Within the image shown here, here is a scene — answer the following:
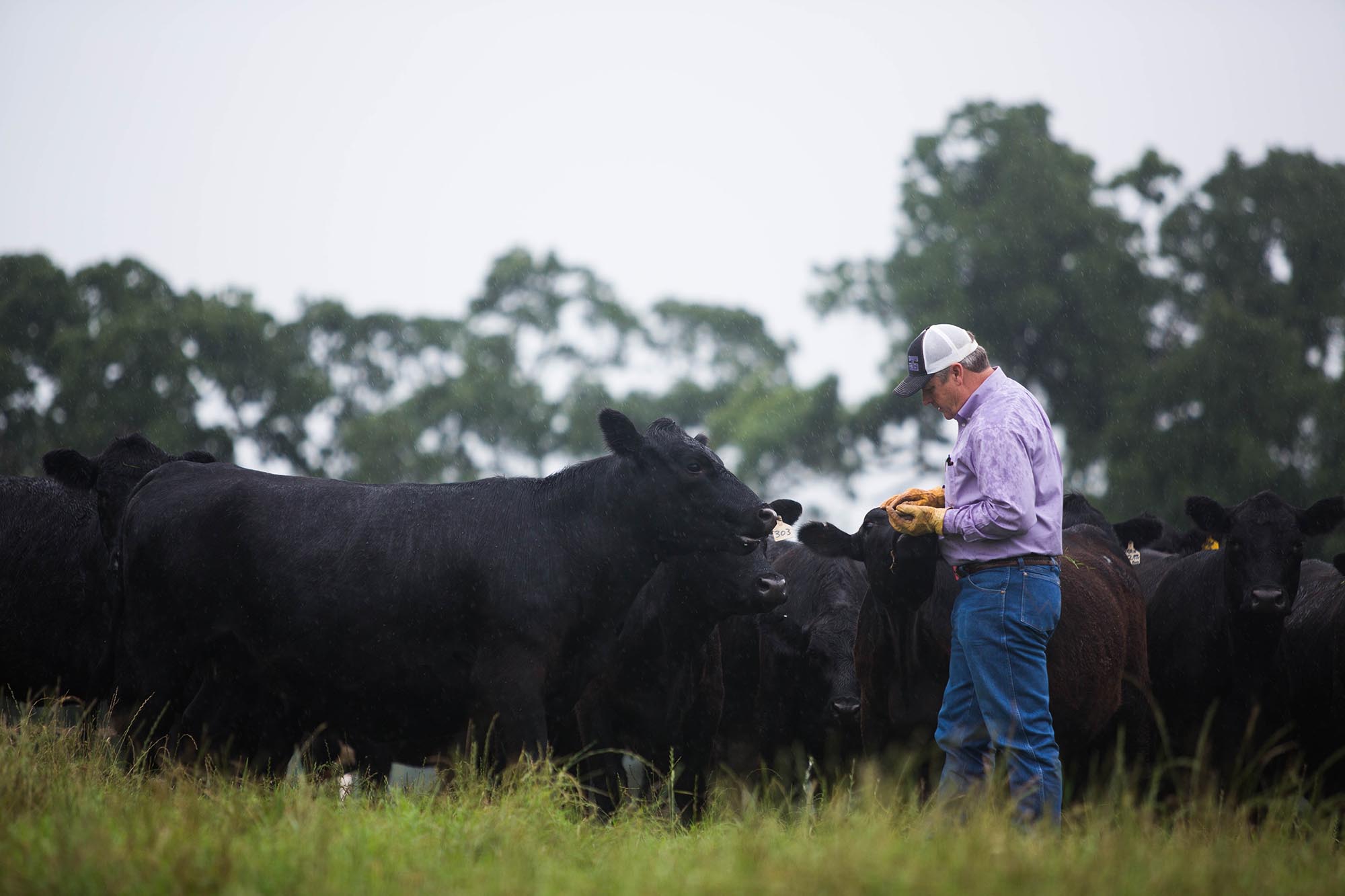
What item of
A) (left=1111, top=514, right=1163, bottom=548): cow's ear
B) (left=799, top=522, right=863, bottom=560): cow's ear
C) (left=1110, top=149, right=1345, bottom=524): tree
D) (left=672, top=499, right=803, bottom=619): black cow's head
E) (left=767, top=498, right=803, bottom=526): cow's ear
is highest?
(left=1110, top=149, right=1345, bottom=524): tree

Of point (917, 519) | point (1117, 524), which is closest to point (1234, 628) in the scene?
point (1117, 524)

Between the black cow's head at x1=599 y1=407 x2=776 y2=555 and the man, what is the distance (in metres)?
1.35

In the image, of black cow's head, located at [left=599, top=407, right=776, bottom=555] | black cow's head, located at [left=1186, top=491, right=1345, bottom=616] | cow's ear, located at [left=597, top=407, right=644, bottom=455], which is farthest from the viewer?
black cow's head, located at [left=1186, top=491, right=1345, bottom=616]

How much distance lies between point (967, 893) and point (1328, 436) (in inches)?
805

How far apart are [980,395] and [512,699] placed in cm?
248

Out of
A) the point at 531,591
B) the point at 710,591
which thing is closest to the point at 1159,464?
the point at 710,591

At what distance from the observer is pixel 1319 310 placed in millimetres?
23312

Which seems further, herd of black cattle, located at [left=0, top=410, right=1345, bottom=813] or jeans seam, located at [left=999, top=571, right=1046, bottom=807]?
herd of black cattle, located at [left=0, top=410, right=1345, bottom=813]

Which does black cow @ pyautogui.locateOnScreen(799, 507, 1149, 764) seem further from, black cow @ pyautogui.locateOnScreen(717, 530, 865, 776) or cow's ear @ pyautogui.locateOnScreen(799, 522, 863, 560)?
black cow @ pyautogui.locateOnScreen(717, 530, 865, 776)

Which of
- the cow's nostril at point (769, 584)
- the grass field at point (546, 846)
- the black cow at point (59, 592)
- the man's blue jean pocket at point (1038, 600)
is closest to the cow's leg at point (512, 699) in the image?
the grass field at point (546, 846)

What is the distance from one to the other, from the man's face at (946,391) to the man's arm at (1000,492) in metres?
0.38

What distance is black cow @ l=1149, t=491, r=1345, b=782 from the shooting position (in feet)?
26.8

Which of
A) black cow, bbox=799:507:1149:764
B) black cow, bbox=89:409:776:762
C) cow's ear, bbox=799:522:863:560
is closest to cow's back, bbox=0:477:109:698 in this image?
black cow, bbox=89:409:776:762

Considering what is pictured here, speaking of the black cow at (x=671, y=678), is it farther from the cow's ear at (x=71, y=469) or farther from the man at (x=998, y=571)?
the cow's ear at (x=71, y=469)
